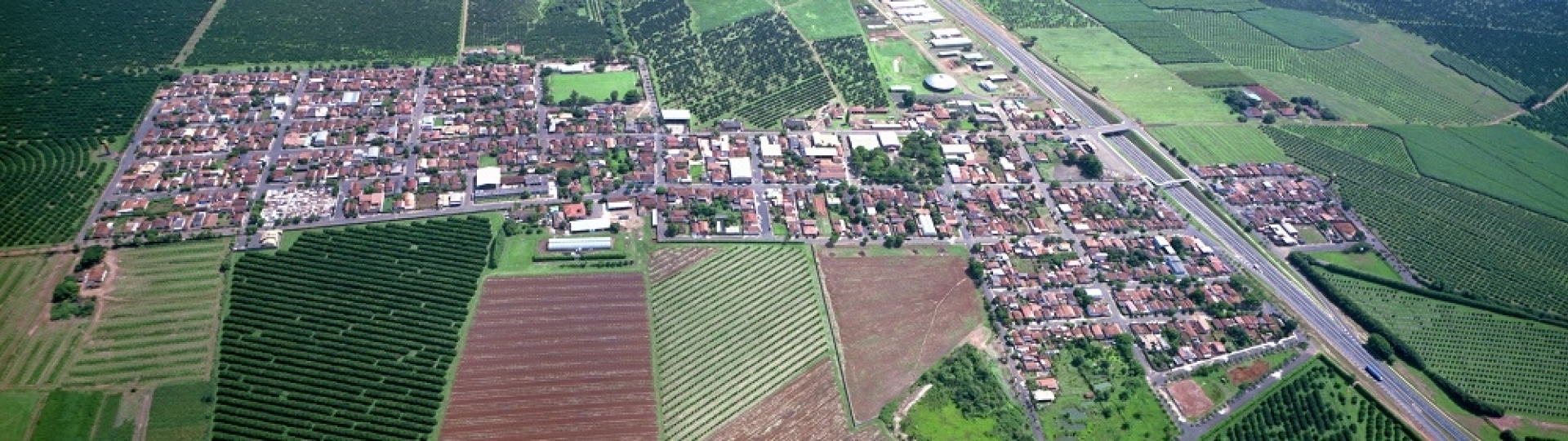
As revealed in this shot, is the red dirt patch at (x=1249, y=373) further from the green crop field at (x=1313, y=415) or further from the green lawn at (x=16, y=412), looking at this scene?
the green lawn at (x=16, y=412)

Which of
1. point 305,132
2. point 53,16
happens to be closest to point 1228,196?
point 305,132

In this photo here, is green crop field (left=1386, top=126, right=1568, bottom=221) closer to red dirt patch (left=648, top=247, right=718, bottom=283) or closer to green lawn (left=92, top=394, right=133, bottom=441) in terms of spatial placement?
red dirt patch (left=648, top=247, right=718, bottom=283)

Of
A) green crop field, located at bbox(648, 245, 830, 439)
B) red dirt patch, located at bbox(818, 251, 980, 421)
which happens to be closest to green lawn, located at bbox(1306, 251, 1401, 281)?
red dirt patch, located at bbox(818, 251, 980, 421)

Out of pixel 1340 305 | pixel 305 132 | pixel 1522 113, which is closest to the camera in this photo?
pixel 1340 305

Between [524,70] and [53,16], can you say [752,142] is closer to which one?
[524,70]

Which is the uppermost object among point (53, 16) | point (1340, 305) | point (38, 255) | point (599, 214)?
point (53, 16)

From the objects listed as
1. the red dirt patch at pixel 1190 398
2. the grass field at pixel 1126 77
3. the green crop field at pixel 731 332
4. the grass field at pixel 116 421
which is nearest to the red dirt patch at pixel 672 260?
the green crop field at pixel 731 332
